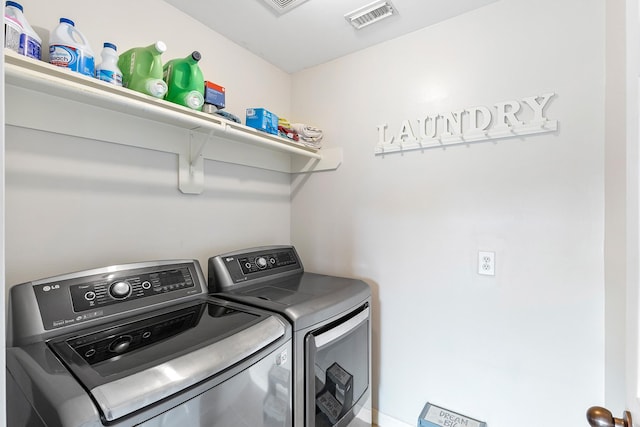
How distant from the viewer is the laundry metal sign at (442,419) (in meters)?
1.51

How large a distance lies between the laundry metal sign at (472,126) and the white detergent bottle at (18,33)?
1561 mm

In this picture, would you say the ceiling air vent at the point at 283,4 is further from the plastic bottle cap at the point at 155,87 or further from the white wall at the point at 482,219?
the plastic bottle cap at the point at 155,87

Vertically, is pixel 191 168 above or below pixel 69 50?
below

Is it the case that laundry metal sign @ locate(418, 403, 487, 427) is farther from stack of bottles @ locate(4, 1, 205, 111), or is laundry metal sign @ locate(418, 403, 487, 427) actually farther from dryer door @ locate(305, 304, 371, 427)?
stack of bottles @ locate(4, 1, 205, 111)

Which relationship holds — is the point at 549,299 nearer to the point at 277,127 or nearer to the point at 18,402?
the point at 277,127

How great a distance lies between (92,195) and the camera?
4.14ft

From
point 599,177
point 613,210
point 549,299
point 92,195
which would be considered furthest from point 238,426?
point 599,177

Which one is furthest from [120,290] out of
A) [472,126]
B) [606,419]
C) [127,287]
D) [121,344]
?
[472,126]

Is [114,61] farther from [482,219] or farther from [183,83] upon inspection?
[482,219]

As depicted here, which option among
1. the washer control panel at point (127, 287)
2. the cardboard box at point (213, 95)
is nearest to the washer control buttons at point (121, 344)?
the washer control panel at point (127, 287)

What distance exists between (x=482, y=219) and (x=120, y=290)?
5.38ft

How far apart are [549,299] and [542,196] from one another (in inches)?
18.7

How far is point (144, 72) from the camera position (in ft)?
3.86

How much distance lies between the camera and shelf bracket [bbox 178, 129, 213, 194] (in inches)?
61.1
